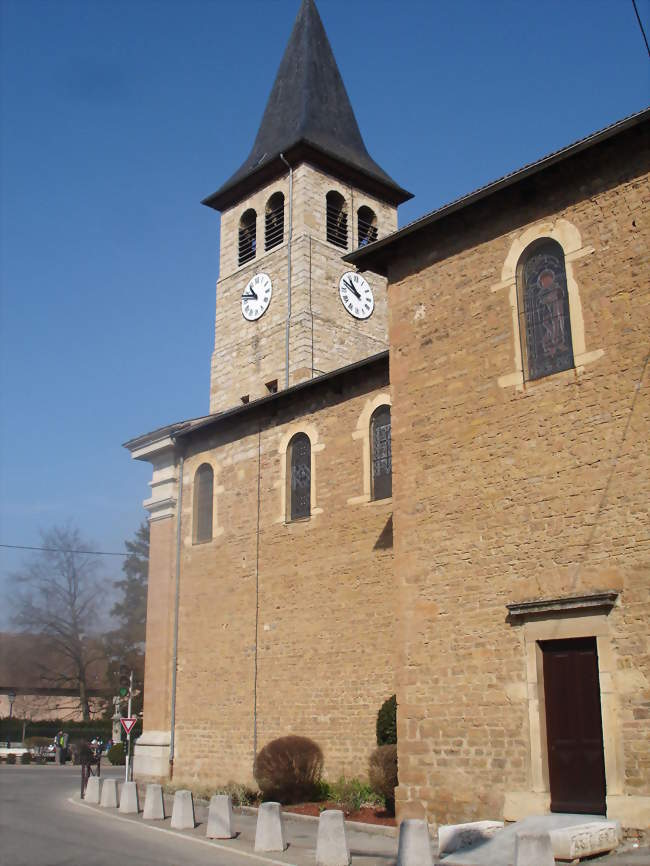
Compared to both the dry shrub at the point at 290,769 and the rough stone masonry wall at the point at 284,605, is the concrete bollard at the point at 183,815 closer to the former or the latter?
the dry shrub at the point at 290,769

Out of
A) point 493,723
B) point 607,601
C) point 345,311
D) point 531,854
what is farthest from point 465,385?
point 345,311

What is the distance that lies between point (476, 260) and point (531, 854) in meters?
7.57

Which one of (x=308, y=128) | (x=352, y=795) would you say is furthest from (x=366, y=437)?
(x=308, y=128)

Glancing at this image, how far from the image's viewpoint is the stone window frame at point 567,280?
10984 mm

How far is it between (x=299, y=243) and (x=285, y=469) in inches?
463

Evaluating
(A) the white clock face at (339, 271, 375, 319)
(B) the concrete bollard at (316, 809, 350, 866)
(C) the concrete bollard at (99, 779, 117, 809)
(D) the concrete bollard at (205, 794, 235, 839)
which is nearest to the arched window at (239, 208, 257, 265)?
(A) the white clock face at (339, 271, 375, 319)

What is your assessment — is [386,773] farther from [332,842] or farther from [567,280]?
[567,280]

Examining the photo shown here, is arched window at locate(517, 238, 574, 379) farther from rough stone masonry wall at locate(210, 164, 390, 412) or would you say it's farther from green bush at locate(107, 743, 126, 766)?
green bush at locate(107, 743, 126, 766)

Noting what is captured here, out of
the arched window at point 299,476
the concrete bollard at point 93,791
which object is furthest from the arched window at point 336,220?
the concrete bollard at point 93,791

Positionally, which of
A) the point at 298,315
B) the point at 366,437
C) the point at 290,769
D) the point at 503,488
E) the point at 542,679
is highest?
the point at 298,315

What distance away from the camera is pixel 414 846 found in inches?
342

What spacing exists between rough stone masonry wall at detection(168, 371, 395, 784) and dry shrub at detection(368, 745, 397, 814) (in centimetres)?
138

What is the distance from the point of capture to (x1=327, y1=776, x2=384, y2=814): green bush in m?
14.3

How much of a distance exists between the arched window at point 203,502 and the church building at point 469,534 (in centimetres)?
81
